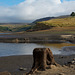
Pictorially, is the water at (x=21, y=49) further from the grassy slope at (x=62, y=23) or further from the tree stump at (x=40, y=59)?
the grassy slope at (x=62, y=23)

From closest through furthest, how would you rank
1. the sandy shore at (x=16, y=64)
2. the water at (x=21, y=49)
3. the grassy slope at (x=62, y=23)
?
the sandy shore at (x=16, y=64)
the water at (x=21, y=49)
the grassy slope at (x=62, y=23)

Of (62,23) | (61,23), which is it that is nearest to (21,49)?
(61,23)

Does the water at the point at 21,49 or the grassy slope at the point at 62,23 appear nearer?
the water at the point at 21,49

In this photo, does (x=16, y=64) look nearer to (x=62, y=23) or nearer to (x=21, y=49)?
(x=21, y=49)

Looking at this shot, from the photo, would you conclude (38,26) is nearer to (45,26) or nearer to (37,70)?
(45,26)

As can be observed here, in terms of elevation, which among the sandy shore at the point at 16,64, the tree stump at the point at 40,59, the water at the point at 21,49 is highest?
the tree stump at the point at 40,59

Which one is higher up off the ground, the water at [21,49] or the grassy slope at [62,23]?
the grassy slope at [62,23]

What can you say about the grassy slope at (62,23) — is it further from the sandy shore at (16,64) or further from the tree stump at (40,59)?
the tree stump at (40,59)

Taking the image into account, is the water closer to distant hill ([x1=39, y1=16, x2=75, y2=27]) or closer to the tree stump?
the tree stump

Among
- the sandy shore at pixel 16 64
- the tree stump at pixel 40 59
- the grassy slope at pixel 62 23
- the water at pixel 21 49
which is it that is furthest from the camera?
the grassy slope at pixel 62 23

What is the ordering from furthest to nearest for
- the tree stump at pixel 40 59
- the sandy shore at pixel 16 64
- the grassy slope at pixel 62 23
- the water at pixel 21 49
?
the grassy slope at pixel 62 23, the water at pixel 21 49, the sandy shore at pixel 16 64, the tree stump at pixel 40 59

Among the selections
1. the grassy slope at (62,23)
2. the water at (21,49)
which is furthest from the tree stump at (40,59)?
the grassy slope at (62,23)

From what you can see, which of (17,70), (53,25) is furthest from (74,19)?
(17,70)

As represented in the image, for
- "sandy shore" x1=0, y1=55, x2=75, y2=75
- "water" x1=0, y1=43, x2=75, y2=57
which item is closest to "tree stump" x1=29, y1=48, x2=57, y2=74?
"sandy shore" x1=0, y1=55, x2=75, y2=75
